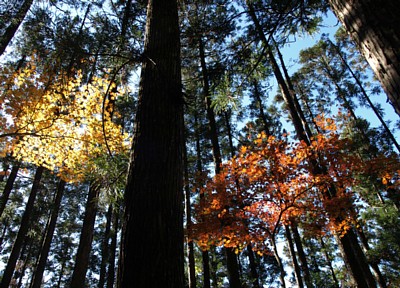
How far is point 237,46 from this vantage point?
4.56m

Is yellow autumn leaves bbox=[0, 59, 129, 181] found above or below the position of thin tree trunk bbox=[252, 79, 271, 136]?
below

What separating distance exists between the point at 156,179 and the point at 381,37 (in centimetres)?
167

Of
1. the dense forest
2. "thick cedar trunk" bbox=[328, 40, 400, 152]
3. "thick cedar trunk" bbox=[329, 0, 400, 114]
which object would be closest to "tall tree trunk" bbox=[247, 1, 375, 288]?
A: the dense forest

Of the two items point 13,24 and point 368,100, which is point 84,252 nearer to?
point 13,24

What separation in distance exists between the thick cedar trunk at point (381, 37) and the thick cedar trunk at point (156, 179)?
4.50 feet

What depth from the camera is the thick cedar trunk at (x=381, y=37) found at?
1322 millimetres

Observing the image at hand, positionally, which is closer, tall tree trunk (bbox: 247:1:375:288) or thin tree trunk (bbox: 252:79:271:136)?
tall tree trunk (bbox: 247:1:375:288)

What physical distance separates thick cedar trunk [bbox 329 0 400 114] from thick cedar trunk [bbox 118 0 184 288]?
4.50 feet

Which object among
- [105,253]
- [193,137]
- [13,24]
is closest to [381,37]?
[13,24]

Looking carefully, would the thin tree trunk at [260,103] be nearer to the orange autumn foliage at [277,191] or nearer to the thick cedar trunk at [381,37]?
the orange autumn foliage at [277,191]

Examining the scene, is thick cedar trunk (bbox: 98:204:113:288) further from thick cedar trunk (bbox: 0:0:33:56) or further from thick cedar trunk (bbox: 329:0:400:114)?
thick cedar trunk (bbox: 329:0:400:114)

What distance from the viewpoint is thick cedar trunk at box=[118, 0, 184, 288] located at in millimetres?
1310

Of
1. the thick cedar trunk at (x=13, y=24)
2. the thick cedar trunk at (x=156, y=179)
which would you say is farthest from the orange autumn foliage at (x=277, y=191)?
the thick cedar trunk at (x=13, y=24)

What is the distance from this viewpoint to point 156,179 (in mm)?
1558
